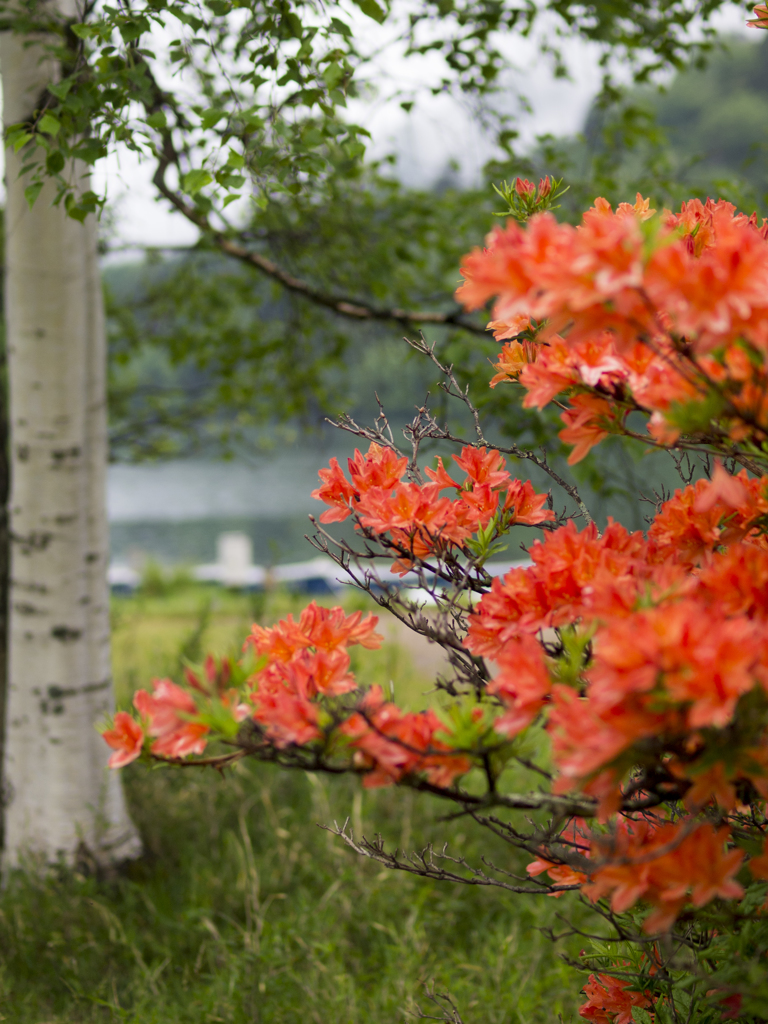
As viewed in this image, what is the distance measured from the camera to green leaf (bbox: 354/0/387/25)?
1.87 m

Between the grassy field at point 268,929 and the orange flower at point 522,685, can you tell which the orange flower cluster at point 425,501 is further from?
the grassy field at point 268,929

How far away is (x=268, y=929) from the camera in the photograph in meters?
2.52

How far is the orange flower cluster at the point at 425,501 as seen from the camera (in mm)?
1234

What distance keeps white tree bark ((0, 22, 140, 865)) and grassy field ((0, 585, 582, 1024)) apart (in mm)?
253

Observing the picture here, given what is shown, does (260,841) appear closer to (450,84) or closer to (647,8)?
(450,84)

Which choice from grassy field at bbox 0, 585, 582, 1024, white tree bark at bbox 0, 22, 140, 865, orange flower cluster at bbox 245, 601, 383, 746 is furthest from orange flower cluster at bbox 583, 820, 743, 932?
white tree bark at bbox 0, 22, 140, 865

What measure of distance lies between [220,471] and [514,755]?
150 ft

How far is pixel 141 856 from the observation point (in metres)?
3.13

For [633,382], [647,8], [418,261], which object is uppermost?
[647,8]

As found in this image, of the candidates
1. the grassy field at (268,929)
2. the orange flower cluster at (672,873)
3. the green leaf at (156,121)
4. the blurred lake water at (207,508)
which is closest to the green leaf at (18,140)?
the green leaf at (156,121)

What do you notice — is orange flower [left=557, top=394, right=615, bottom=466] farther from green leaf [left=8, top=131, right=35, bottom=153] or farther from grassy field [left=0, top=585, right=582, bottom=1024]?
grassy field [left=0, top=585, right=582, bottom=1024]

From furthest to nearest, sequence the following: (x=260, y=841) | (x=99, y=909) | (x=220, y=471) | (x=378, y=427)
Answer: (x=220, y=471) → (x=260, y=841) → (x=99, y=909) → (x=378, y=427)

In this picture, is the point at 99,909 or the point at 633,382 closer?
the point at 633,382

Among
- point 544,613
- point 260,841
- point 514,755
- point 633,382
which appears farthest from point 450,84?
point 260,841
